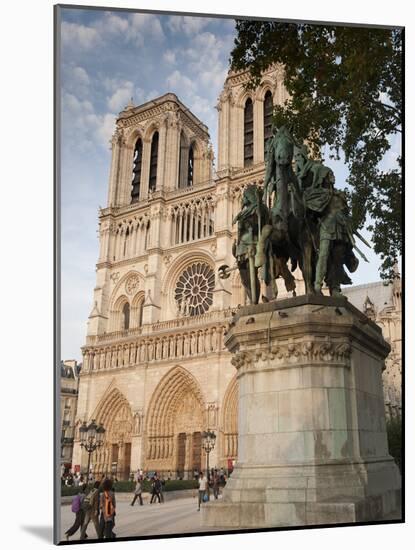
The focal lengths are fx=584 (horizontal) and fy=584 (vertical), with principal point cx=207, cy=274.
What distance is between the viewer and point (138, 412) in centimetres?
2256

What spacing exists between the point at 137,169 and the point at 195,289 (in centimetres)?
710

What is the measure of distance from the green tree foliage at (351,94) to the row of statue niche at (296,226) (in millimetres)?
2077

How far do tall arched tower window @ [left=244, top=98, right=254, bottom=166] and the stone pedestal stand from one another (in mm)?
20219

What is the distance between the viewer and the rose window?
2431cm

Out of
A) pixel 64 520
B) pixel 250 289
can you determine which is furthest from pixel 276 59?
pixel 64 520

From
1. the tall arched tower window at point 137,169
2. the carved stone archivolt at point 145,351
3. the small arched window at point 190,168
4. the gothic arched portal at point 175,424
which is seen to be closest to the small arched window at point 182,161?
the small arched window at point 190,168

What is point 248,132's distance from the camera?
25125 mm

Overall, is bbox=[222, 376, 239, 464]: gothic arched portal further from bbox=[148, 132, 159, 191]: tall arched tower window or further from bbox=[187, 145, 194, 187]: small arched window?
bbox=[148, 132, 159, 191]: tall arched tower window

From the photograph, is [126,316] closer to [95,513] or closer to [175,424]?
[175,424]

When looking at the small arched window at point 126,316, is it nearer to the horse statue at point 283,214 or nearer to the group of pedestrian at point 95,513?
the group of pedestrian at point 95,513

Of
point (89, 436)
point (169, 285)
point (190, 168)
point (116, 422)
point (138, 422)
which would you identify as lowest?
point (116, 422)

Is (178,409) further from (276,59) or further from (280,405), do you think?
(280,405)

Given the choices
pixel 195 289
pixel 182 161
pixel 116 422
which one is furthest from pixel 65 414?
pixel 182 161

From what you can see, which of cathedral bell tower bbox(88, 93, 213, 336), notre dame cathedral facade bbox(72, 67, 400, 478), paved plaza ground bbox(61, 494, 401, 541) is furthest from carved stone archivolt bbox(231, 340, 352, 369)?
cathedral bell tower bbox(88, 93, 213, 336)
